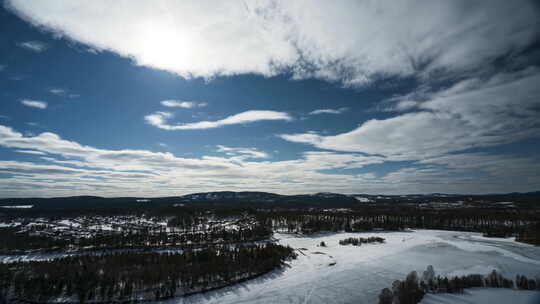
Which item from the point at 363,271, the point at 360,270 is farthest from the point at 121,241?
the point at 363,271

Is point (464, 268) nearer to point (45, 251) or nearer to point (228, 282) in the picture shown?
point (228, 282)

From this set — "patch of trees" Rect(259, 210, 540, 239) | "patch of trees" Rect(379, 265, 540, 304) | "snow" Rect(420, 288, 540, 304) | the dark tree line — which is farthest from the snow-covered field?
"patch of trees" Rect(259, 210, 540, 239)

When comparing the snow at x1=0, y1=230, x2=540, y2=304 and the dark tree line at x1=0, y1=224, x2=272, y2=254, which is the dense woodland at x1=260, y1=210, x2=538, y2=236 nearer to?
the dark tree line at x1=0, y1=224, x2=272, y2=254

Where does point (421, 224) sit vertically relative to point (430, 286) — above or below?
below

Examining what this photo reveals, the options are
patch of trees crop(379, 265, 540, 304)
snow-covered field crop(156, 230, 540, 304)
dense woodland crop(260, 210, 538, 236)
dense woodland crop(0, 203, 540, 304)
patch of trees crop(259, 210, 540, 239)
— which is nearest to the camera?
patch of trees crop(379, 265, 540, 304)

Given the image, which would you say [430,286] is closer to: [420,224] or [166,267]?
[166,267]
